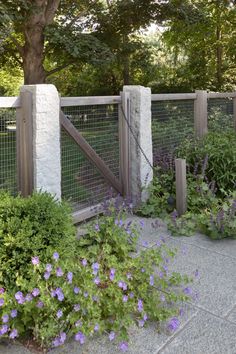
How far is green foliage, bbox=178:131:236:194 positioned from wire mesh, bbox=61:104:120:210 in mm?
1130

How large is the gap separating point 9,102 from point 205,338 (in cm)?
227

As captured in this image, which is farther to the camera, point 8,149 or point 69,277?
point 8,149

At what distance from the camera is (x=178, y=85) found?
1247cm

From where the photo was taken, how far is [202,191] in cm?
420

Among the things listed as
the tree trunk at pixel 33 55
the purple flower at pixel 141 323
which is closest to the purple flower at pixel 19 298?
the purple flower at pixel 141 323

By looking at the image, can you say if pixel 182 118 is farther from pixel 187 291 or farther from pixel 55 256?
pixel 55 256

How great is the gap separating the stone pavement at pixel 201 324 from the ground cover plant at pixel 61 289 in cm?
6

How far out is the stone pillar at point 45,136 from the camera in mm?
3121

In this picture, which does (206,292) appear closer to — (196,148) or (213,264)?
(213,264)

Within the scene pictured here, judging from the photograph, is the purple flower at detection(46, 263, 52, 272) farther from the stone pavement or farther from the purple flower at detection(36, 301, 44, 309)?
the stone pavement

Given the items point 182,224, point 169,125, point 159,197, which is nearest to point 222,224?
point 182,224

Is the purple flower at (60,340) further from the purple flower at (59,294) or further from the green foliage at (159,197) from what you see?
the green foliage at (159,197)

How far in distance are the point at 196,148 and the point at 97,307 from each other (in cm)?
338

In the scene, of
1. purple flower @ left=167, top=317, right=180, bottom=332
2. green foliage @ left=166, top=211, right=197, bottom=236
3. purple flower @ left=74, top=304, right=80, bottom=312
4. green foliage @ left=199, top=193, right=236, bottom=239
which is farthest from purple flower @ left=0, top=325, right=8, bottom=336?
green foliage @ left=199, top=193, right=236, bottom=239
